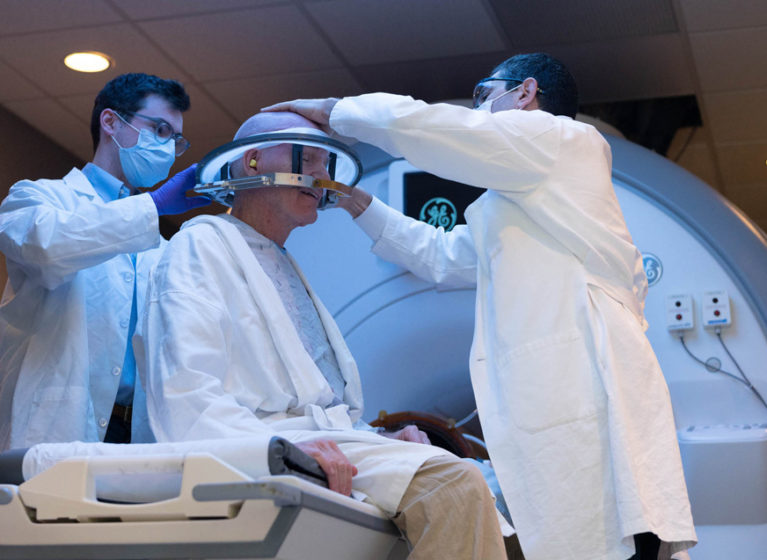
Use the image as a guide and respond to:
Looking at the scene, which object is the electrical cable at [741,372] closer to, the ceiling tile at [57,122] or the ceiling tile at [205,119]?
the ceiling tile at [205,119]

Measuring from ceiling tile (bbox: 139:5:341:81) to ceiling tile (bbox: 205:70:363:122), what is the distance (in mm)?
65

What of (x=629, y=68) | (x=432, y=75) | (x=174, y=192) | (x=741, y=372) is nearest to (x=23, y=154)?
(x=432, y=75)

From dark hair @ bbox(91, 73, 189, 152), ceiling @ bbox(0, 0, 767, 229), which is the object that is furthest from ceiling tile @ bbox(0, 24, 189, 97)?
dark hair @ bbox(91, 73, 189, 152)

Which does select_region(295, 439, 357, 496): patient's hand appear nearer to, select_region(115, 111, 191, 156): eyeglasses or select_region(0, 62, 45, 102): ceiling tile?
select_region(115, 111, 191, 156): eyeglasses

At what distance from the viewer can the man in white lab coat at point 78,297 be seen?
216 centimetres

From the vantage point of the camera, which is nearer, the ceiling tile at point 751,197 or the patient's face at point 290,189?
the patient's face at point 290,189

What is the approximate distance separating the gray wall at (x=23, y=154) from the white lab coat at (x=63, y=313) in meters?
2.10

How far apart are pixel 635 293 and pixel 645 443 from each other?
0.40 metres

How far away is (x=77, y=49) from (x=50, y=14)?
0.91ft

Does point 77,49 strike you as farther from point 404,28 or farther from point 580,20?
point 580,20

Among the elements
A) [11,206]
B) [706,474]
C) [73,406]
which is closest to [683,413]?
[706,474]

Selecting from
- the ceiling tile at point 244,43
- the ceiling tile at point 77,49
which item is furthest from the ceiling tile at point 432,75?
the ceiling tile at point 77,49

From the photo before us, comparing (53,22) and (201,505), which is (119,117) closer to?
(53,22)

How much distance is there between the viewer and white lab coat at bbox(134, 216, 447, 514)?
1694 mm
